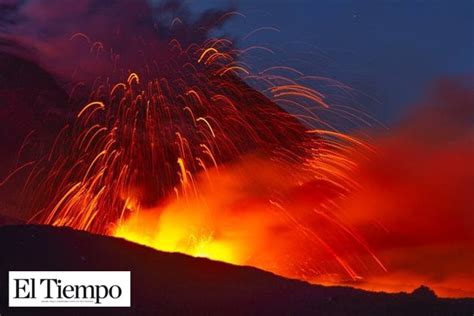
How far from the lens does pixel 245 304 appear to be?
39.9ft

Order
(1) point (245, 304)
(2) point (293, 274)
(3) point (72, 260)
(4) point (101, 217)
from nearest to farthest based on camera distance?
(1) point (245, 304) < (3) point (72, 260) < (2) point (293, 274) < (4) point (101, 217)

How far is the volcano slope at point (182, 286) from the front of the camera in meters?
11.8

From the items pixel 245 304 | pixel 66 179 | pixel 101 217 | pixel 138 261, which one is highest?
pixel 66 179

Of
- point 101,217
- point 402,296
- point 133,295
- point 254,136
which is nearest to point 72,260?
point 133,295

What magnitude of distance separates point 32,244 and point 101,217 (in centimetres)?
487

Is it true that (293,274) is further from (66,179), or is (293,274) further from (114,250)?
(66,179)

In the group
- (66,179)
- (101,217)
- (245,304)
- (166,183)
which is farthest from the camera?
(166,183)

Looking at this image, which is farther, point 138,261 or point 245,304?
point 138,261

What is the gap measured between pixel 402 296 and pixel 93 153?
36.3 feet

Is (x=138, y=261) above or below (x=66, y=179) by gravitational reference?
below

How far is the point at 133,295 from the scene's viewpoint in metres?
12.3

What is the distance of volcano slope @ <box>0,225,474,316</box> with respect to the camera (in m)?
11.8

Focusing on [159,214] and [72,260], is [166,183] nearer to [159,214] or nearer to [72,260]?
[159,214]

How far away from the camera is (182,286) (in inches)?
516
